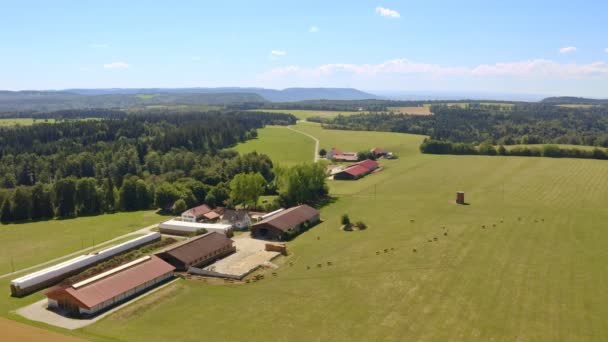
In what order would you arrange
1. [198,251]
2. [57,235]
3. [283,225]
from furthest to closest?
[57,235]
[283,225]
[198,251]

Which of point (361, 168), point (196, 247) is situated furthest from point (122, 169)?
point (196, 247)

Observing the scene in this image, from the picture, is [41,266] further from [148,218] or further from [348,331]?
[348,331]

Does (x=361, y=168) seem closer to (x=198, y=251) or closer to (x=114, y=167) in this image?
(x=114, y=167)

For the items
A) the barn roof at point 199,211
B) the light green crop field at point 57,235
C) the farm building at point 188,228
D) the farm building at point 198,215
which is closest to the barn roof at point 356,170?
the barn roof at point 199,211

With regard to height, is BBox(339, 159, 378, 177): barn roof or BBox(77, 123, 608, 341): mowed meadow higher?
BBox(339, 159, 378, 177): barn roof

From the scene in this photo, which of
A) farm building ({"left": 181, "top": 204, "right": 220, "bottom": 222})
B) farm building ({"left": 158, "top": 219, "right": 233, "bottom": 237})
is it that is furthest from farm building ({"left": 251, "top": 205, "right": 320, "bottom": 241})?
farm building ({"left": 181, "top": 204, "right": 220, "bottom": 222})

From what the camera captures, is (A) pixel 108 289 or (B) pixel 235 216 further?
(B) pixel 235 216

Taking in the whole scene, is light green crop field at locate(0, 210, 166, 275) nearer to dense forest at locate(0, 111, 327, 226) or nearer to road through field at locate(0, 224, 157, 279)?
road through field at locate(0, 224, 157, 279)
